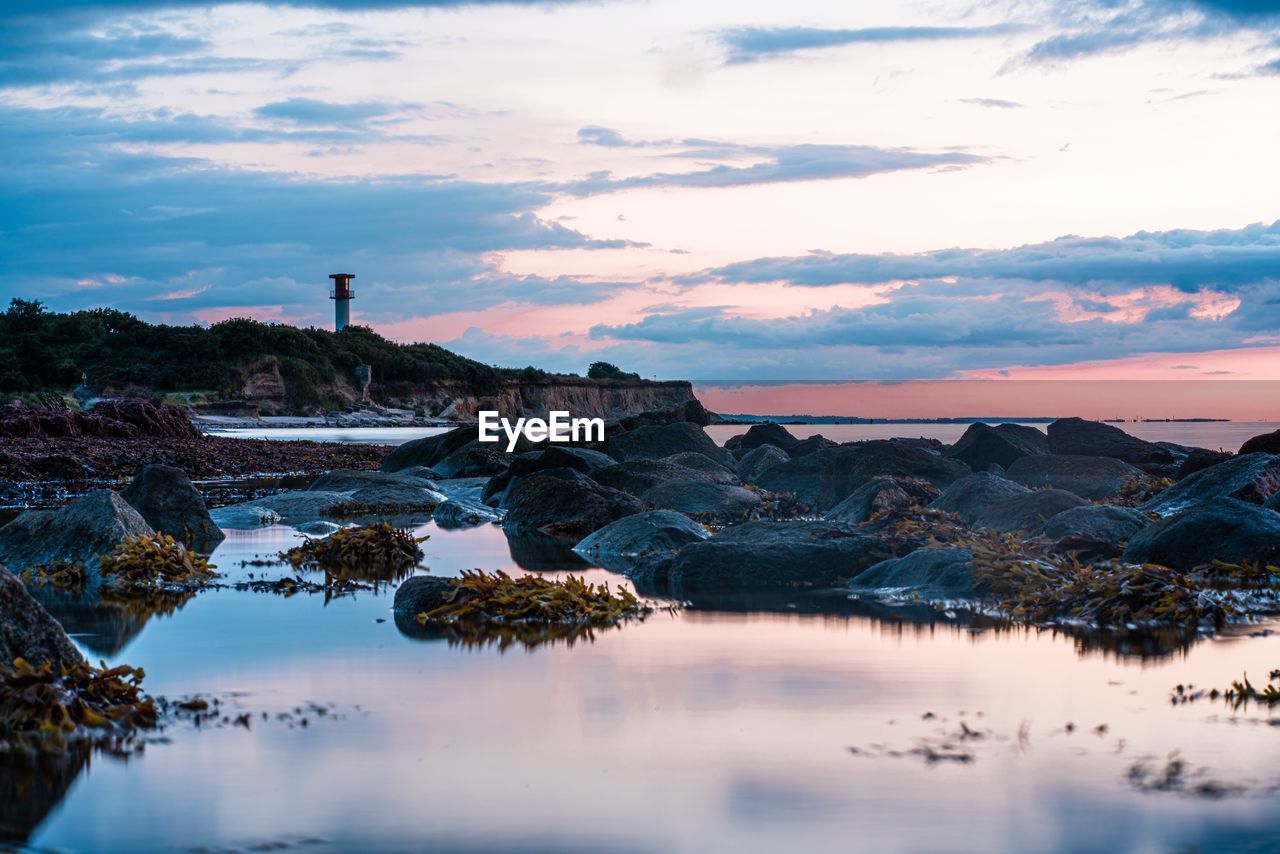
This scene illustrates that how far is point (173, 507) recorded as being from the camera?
1786 centimetres

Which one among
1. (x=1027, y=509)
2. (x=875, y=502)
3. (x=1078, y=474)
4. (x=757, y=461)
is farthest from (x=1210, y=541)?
(x=757, y=461)

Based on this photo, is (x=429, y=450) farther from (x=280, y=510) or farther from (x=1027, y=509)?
(x=1027, y=509)

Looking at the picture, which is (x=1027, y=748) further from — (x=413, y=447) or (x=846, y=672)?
(x=413, y=447)

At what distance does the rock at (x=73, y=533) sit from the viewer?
1435 cm

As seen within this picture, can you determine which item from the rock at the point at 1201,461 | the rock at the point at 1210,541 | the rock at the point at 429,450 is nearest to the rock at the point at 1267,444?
the rock at the point at 1201,461

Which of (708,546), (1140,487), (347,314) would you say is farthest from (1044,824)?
(347,314)

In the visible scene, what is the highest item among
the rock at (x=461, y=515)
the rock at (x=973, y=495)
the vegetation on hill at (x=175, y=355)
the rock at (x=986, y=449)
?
the vegetation on hill at (x=175, y=355)

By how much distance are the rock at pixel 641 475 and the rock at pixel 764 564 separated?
8.29 metres

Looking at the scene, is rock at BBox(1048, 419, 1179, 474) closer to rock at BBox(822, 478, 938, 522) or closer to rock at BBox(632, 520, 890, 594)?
rock at BBox(822, 478, 938, 522)

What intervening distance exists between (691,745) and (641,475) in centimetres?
1592

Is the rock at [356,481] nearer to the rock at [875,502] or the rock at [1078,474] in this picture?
the rock at [875,502]

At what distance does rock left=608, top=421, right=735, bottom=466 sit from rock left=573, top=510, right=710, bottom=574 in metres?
13.1

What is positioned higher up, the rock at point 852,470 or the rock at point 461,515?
the rock at point 852,470

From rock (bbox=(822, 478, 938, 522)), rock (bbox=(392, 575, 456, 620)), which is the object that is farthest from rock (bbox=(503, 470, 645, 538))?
rock (bbox=(392, 575, 456, 620))
